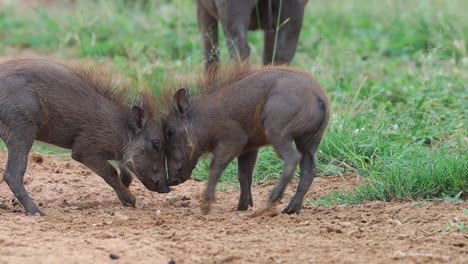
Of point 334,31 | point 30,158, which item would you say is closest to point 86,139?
point 30,158

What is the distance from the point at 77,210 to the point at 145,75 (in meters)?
3.05

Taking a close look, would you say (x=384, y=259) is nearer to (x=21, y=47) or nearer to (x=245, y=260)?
(x=245, y=260)

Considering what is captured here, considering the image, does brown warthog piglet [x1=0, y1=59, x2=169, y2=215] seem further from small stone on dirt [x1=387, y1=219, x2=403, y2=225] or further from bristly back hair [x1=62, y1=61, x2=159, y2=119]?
small stone on dirt [x1=387, y1=219, x2=403, y2=225]

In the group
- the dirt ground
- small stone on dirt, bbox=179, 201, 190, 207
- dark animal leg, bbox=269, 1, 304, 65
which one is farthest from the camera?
dark animal leg, bbox=269, 1, 304, 65

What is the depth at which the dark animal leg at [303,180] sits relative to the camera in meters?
6.06

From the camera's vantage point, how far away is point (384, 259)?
484 centimetres

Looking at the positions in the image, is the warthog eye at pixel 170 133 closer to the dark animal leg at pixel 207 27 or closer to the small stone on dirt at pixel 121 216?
the small stone on dirt at pixel 121 216

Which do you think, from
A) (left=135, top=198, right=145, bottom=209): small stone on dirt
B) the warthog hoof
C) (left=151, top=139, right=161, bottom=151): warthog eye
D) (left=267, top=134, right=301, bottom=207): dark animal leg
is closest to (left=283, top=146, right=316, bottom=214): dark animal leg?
(left=267, top=134, right=301, bottom=207): dark animal leg

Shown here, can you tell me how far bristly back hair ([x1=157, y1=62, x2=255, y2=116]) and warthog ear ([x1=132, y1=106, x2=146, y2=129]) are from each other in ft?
0.48

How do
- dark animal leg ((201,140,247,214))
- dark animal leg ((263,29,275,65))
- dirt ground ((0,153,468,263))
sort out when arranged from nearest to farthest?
dirt ground ((0,153,468,263)) < dark animal leg ((201,140,247,214)) < dark animal leg ((263,29,275,65))

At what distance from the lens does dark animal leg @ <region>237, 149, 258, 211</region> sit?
6.35 metres

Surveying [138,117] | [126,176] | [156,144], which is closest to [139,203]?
[126,176]

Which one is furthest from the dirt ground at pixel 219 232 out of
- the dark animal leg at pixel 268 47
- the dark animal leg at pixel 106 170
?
the dark animal leg at pixel 268 47

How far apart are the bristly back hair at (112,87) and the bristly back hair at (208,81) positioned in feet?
0.29
